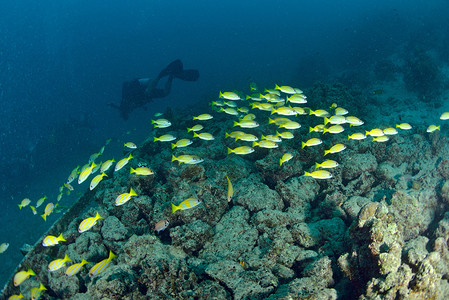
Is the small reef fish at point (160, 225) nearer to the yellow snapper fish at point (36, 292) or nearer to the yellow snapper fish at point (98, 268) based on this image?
the yellow snapper fish at point (98, 268)

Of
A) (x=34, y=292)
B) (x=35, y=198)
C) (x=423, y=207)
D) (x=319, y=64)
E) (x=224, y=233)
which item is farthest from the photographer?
(x=319, y=64)

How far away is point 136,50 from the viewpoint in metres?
156

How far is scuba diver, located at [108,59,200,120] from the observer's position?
16.8m

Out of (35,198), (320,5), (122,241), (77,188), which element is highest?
(320,5)

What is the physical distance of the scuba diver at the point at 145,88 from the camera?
1677cm

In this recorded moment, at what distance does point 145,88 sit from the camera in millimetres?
16984

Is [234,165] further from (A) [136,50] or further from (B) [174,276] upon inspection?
(A) [136,50]

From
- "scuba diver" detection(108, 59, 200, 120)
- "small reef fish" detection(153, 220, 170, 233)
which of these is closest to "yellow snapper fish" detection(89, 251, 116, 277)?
"small reef fish" detection(153, 220, 170, 233)

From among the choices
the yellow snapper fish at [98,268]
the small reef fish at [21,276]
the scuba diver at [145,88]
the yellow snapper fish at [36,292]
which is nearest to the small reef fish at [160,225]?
the yellow snapper fish at [98,268]

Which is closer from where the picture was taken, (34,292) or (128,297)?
(128,297)

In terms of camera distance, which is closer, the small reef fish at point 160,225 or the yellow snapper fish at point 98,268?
the yellow snapper fish at point 98,268

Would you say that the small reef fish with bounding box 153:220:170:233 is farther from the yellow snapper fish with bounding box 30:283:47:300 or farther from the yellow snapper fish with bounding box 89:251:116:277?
the yellow snapper fish with bounding box 30:283:47:300

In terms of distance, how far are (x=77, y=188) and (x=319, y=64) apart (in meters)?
32.8

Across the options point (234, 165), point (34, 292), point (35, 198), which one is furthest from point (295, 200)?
point (35, 198)
